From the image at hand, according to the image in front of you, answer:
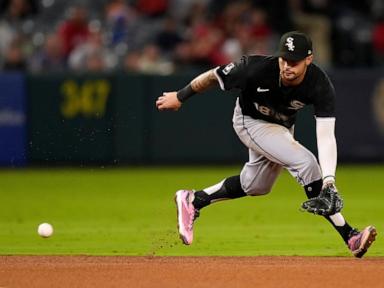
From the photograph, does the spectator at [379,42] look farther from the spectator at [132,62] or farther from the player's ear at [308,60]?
the player's ear at [308,60]

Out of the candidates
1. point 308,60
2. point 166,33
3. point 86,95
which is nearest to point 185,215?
point 308,60

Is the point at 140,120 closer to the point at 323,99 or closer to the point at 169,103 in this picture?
the point at 169,103

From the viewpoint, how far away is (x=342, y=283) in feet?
24.9

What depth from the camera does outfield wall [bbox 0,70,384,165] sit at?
711 inches

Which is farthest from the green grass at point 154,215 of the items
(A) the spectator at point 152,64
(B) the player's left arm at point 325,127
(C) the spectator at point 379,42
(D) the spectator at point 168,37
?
(C) the spectator at point 379,42

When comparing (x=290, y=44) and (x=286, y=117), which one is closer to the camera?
(x=290, y=44)

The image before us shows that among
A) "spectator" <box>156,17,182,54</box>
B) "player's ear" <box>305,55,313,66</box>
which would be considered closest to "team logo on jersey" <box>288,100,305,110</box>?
"player's ear" <box>305,55,313,66</box>

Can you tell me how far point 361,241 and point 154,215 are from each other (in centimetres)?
432

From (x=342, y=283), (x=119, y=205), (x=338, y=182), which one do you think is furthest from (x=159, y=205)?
(x=342, y=283)

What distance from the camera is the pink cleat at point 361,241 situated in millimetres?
8695

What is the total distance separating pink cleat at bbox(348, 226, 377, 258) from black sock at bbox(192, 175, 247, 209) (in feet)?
3.79

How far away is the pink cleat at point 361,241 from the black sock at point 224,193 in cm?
115

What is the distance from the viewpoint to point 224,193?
973 centimetres

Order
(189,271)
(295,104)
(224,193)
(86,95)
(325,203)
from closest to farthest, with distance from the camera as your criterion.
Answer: (189,271), (325,203), (295,104), (224,193), (86,95)
